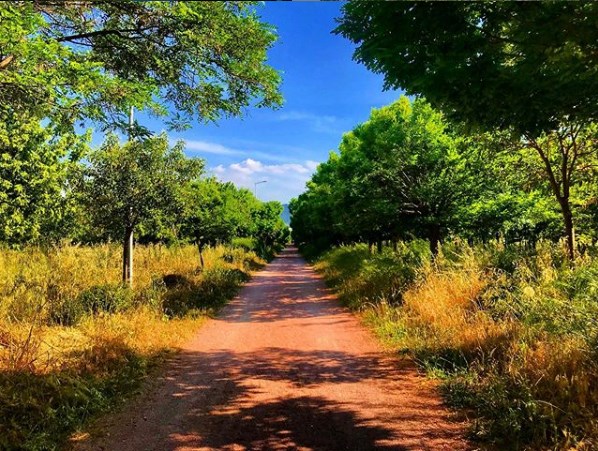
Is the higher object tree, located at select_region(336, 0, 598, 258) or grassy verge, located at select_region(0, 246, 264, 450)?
tree, located at select_region(336, 0, 598, 258)

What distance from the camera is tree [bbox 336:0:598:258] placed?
9.58 feet

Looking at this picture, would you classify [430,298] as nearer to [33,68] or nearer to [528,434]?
[528,434]

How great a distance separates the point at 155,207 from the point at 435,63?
32.6ft

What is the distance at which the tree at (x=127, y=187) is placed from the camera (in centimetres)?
1098

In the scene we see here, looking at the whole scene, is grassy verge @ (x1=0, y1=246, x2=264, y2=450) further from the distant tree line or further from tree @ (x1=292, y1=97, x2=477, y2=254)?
tree @ (x1=292, y1=97, x2=477, y2=254)

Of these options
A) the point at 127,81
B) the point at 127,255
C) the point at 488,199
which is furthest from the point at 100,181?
the point at 488,199

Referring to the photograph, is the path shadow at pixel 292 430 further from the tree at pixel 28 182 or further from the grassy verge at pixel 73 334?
the tree at pixel 28 182

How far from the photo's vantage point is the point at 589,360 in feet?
14.9

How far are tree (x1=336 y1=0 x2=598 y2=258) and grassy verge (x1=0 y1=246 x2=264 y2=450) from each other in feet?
17.1

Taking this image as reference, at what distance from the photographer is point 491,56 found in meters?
3.58

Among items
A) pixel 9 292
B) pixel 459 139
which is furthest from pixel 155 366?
pixel 459 139

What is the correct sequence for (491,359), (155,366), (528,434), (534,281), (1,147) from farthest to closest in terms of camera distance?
1. (1,147)
2. (534,281)
3. (155,366)
4. (491,359)
5. (528,434)

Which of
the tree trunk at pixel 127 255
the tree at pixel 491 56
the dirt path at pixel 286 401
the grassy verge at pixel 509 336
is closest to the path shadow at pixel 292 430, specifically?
the dirt path at pixel 286 401

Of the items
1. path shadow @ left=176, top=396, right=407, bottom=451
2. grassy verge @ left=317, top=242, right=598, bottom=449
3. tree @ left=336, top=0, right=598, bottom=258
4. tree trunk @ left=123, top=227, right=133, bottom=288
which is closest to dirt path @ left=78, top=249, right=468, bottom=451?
path shadow @ left=176, top=396, right=407, bottom=451
